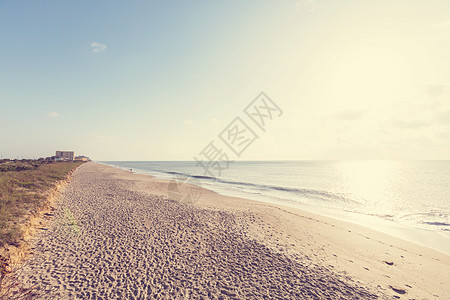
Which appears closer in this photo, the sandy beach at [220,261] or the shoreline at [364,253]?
the sandy beach at [220,261]

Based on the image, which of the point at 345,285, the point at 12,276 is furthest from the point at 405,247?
the point at 12,276

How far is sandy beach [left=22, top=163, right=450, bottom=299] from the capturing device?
711cm

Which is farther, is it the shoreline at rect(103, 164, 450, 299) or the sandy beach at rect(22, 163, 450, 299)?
the shoreline at rect(103, 164, 450, 299)

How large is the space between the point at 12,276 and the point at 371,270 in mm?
15067

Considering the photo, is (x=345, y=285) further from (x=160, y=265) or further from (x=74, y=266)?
(x=74, y=266)

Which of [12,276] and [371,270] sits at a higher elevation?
[12,276]

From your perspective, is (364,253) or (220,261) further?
(364,253)

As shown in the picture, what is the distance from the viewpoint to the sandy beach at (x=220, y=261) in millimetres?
7113

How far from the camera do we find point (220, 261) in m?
9.20

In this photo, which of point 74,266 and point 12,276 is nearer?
point 12,276

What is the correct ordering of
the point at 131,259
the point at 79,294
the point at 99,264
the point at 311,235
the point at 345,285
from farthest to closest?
the point at 311,235 → the point at 131,259 → the point at 99,264 → the point at 345,285 → the point at 79,294

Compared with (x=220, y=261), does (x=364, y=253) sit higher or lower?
lower

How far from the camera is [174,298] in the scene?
662cm

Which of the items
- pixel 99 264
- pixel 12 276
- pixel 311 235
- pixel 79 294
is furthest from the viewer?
pixel 311 235
